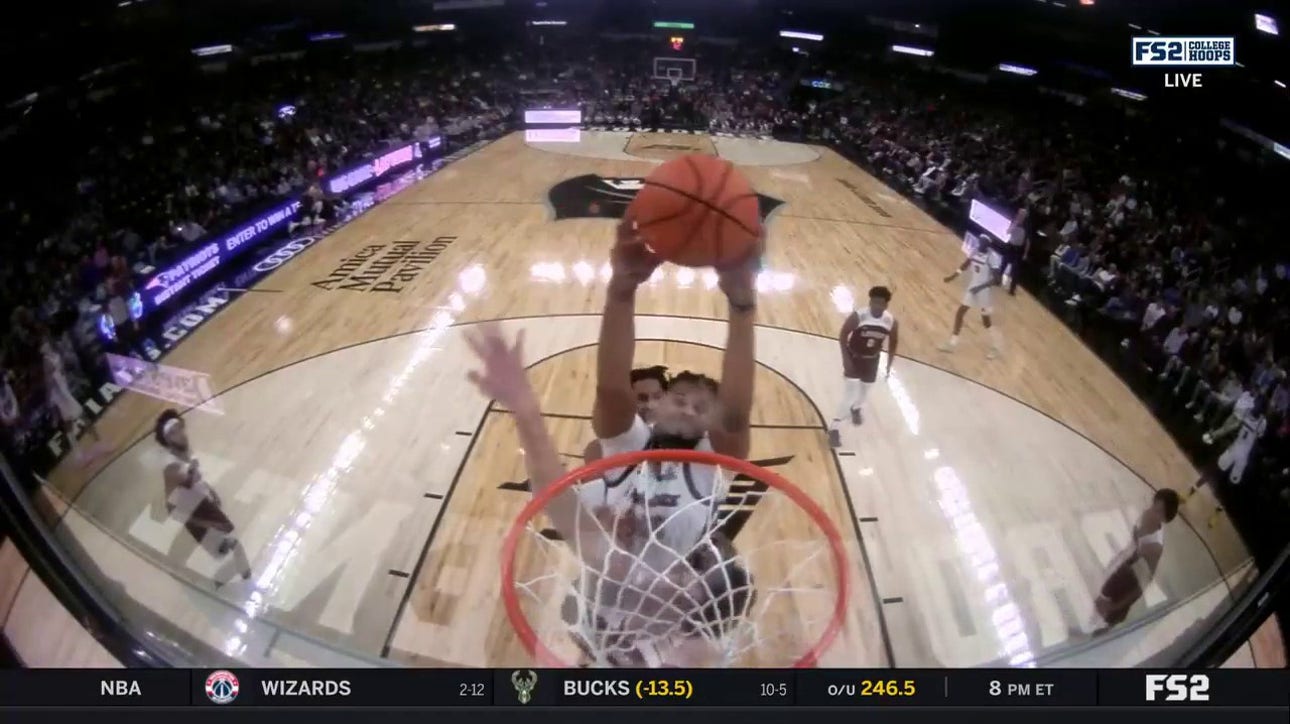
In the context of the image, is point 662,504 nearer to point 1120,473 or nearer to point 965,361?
point 1120,473

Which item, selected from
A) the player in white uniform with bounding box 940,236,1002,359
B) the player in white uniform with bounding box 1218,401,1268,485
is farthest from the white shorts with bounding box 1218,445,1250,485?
the player in white uniform with bounding box 940,236,1002,359

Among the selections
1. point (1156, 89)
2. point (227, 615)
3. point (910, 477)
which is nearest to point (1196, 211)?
point (1156, 89)

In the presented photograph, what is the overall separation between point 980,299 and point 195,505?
3883 millimetres

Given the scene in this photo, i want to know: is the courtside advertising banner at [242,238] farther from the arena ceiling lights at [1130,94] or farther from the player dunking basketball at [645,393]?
the arena ceiling lights at [1130,94]

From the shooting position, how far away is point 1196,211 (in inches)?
134

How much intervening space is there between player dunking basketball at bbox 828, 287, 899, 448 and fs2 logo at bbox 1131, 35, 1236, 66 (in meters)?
1.79

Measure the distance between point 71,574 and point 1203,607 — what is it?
12.7 ft

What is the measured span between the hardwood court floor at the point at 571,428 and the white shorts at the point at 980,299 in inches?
3.3

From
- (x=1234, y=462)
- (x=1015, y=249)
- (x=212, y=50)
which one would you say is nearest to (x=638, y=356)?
(x=1015, y=249)

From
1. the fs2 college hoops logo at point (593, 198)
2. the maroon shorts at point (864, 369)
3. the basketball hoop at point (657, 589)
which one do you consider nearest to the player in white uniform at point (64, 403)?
the basketball hoop at point (657, 589)

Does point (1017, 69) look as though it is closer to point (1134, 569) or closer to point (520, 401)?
point (1134, 569)

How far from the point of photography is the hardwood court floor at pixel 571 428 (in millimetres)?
2793
